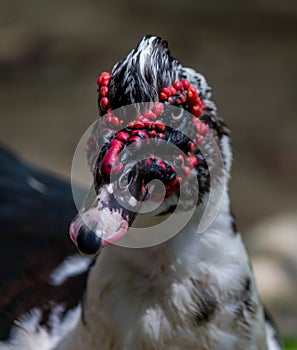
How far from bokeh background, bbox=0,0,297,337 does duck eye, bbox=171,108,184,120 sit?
215 centimetres

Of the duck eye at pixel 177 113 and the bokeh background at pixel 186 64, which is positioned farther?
the bokeh background at pixel 186 64

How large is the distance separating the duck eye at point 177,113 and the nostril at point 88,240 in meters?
0.30

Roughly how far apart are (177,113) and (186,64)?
378 centimetres

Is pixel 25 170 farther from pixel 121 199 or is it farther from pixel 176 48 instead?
pixel 176 48

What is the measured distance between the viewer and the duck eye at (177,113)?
1.62 metres

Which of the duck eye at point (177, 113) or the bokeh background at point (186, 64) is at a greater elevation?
the duck eye at point (177, 113)

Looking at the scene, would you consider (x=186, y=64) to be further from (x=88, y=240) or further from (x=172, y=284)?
(x=88, y=240)

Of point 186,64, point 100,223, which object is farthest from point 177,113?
point 186,64

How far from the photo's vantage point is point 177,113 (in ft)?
5.36

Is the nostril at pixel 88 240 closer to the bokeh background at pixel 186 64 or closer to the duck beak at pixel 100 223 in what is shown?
the duck beak at pixel 100 223

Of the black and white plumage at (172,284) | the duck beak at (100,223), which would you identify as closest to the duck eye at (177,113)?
the black and white plumage at (172,284)

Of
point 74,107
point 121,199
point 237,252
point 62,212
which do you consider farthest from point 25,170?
point 74,107

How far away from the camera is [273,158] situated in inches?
180

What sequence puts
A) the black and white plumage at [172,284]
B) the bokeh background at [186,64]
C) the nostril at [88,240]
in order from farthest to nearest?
the bokeh background at [186,64]
the black and white plumage at [172,284]
the nostril at [88,240]
